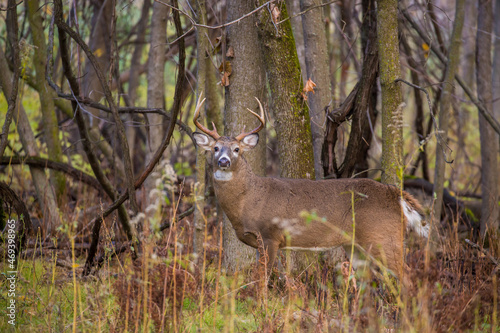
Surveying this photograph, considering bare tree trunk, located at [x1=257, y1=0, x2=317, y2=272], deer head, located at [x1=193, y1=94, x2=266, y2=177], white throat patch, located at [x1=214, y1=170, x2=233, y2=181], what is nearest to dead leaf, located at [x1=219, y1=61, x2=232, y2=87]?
bare tree trunk, located at [x1=257, y1=0, x2=317, y2=272]

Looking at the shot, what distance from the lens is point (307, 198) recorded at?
5.19 m

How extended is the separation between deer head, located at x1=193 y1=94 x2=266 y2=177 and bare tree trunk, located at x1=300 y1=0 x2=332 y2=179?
1166 mm

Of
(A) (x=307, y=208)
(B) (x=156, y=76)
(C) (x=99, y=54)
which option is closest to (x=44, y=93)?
(B) (x=156, y=76)

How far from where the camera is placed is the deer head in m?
5.03

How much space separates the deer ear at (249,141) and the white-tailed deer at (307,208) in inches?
0.5

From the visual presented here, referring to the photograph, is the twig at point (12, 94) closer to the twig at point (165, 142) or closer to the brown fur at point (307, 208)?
the twig at point (165, 142)

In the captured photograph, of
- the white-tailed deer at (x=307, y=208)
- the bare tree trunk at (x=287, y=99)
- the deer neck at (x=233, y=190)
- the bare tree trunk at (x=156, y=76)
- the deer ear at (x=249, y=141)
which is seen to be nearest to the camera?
the white-tailed deer at (x=307, y=208)

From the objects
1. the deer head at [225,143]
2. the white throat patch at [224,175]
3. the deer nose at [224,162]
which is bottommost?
the white throat patch at [224,175]

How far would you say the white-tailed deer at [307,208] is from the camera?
5.05 m

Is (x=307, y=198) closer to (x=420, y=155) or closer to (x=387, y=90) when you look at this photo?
(x=387, y=90)

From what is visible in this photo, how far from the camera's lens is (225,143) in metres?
5.16

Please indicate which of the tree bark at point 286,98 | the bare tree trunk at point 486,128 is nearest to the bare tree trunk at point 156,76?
the tree bark at point 286,98

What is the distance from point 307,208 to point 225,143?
97 cm

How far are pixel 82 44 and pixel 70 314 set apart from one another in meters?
2.42
